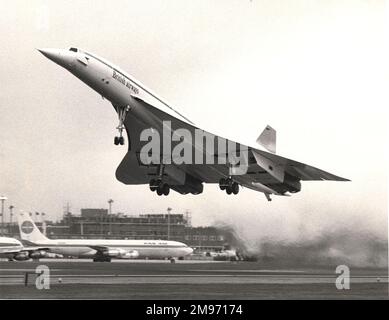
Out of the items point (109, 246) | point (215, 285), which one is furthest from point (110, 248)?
point (215, 285)

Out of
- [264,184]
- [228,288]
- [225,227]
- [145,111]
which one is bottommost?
[228,288]

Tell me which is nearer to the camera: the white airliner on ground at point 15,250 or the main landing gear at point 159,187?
the main landing gear at point 159,187

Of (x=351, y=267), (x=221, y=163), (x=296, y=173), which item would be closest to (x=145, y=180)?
(x=221, y=163)

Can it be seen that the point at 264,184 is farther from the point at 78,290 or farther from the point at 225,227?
the point at 78,290

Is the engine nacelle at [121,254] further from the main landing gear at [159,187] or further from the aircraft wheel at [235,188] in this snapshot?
the aircraft wheel at [235,188]

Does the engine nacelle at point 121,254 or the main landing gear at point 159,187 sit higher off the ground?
the main landing gear at point 159,187

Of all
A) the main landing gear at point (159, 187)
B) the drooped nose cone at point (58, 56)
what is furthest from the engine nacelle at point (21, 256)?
the drooped nose cone at point (58, 56)
